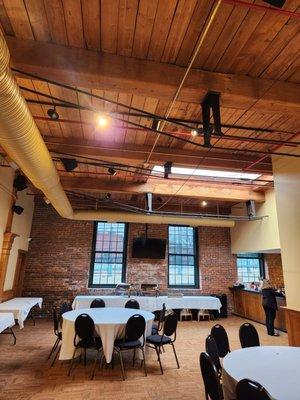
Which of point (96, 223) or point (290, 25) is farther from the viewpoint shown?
point (96, 223)

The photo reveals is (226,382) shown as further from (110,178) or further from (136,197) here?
(136,197)

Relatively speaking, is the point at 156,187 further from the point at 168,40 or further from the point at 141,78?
the point at 168,40

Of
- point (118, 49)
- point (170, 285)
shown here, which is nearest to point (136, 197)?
point (170, 285)

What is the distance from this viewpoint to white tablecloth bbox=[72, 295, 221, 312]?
7543 millimetres

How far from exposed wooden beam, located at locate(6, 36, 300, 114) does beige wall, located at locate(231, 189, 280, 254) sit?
4.86 m

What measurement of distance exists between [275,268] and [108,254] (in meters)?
5.94

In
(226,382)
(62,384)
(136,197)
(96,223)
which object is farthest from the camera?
(96,223)

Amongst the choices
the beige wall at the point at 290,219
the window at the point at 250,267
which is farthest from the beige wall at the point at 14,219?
the window at the point at 250,267

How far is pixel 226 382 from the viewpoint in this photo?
224cm

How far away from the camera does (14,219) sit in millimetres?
7008

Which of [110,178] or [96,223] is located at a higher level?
[110,178]

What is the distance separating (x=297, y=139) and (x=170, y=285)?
6530 millimetres

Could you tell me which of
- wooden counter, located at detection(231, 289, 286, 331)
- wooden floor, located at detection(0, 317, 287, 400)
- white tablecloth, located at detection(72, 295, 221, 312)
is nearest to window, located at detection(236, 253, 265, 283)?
wooden counter, located at detection(231, 289, 286, 331)

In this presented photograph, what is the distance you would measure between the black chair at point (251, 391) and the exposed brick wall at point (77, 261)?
7367 millimetres
